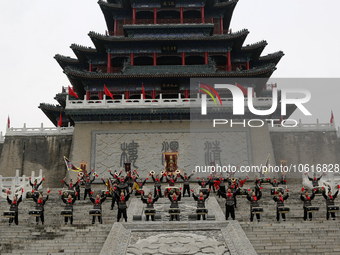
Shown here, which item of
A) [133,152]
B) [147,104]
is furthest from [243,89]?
[133,152]

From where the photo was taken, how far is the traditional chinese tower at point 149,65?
89.7ft

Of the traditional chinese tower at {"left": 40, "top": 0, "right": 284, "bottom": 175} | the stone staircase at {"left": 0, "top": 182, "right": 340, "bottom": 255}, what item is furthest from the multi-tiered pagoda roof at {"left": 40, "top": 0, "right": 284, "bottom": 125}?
the stone staircase at {"left": 0, "top": 182, "right": 340, "bottom": 255}

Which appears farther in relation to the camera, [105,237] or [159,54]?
[159,54]

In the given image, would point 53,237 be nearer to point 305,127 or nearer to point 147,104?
point 147,104

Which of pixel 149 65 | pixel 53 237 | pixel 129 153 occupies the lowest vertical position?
pixel 53 237

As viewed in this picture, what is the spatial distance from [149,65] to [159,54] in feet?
4.17

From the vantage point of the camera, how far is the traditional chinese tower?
27344 millimetres

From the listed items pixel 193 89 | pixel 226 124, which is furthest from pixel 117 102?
pixel 226 124

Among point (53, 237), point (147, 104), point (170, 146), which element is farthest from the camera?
point (147, 104)

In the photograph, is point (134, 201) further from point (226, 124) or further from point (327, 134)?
point (327, 134)

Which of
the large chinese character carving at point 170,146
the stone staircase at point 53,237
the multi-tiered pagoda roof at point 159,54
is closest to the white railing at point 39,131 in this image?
the multi-tiered pagoda roof at point 159,54

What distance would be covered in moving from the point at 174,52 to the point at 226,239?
2205cm

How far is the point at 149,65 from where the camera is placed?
108 feet

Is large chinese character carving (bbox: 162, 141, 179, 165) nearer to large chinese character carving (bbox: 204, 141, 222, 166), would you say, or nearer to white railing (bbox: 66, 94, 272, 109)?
large chinese character carving (bbox: 204, 141, 222, 166)
